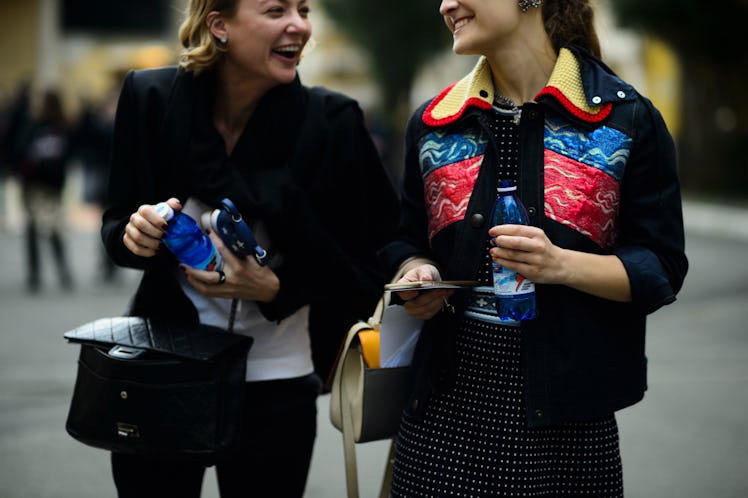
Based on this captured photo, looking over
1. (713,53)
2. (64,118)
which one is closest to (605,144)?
(64,118)

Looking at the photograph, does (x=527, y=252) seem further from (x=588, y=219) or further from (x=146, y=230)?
(x=146, y=230)

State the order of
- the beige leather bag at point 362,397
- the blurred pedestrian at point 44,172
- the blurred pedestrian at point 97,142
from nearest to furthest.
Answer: the beige leather bag at point 362,397
the blurred pedestrian at point 44,172
the blurred pedestrian at point 97,142

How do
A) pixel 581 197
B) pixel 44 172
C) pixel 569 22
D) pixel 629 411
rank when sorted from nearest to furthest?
pixel 581 197 < pixel 569 22 < pixel 629 411 < pixel 44 172

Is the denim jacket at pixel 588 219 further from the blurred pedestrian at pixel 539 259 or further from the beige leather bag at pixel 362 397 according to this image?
the beige leather bag at pixel 362 397

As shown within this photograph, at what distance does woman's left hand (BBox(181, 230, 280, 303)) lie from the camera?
278cm

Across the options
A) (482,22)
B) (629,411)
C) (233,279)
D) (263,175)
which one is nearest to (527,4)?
(482,22)

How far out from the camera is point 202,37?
3006 millimetres

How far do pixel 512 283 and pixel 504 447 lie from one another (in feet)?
1.45

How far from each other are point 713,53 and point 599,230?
21.7 meters

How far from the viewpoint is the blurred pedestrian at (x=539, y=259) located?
2.55 m

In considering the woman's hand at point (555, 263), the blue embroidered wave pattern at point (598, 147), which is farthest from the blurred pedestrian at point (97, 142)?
the woman's hand at point (555, 263)

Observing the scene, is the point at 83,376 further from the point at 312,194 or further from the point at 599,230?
the point at 599,230

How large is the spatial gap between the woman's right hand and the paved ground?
8.85ft

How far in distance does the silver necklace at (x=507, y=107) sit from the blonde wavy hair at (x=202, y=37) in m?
0.76
